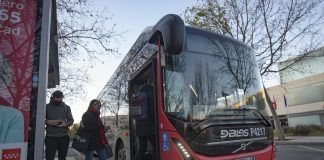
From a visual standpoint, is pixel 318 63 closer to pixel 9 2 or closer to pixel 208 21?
pixel 208 21

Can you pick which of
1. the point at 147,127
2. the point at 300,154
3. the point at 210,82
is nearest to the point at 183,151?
the point at 210,82

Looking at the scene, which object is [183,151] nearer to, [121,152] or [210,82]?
[210,82]

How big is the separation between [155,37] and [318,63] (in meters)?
50.8

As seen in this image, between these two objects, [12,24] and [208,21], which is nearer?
[12,24]

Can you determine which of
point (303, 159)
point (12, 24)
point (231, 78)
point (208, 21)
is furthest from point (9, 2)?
point (208, 21)

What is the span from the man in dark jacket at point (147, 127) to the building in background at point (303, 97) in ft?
155

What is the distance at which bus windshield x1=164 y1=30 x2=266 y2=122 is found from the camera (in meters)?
5.26

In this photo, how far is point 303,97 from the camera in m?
57.8

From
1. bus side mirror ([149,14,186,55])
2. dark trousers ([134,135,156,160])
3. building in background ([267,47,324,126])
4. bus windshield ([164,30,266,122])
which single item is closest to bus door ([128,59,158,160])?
dark trousers ([134,135,156,160])

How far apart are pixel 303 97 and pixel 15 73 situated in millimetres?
60618

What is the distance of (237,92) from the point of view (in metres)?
5.78

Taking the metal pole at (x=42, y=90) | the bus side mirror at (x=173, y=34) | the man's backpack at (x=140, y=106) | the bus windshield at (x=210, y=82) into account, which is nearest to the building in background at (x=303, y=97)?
the bus windshield at (x=210, y=82)

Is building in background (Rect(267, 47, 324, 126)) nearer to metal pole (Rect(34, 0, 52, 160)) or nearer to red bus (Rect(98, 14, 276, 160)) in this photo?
red bus (Rect(98, 14, 276, 160))

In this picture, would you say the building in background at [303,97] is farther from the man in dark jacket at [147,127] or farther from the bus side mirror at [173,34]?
the bus side mirror at [173,34]
